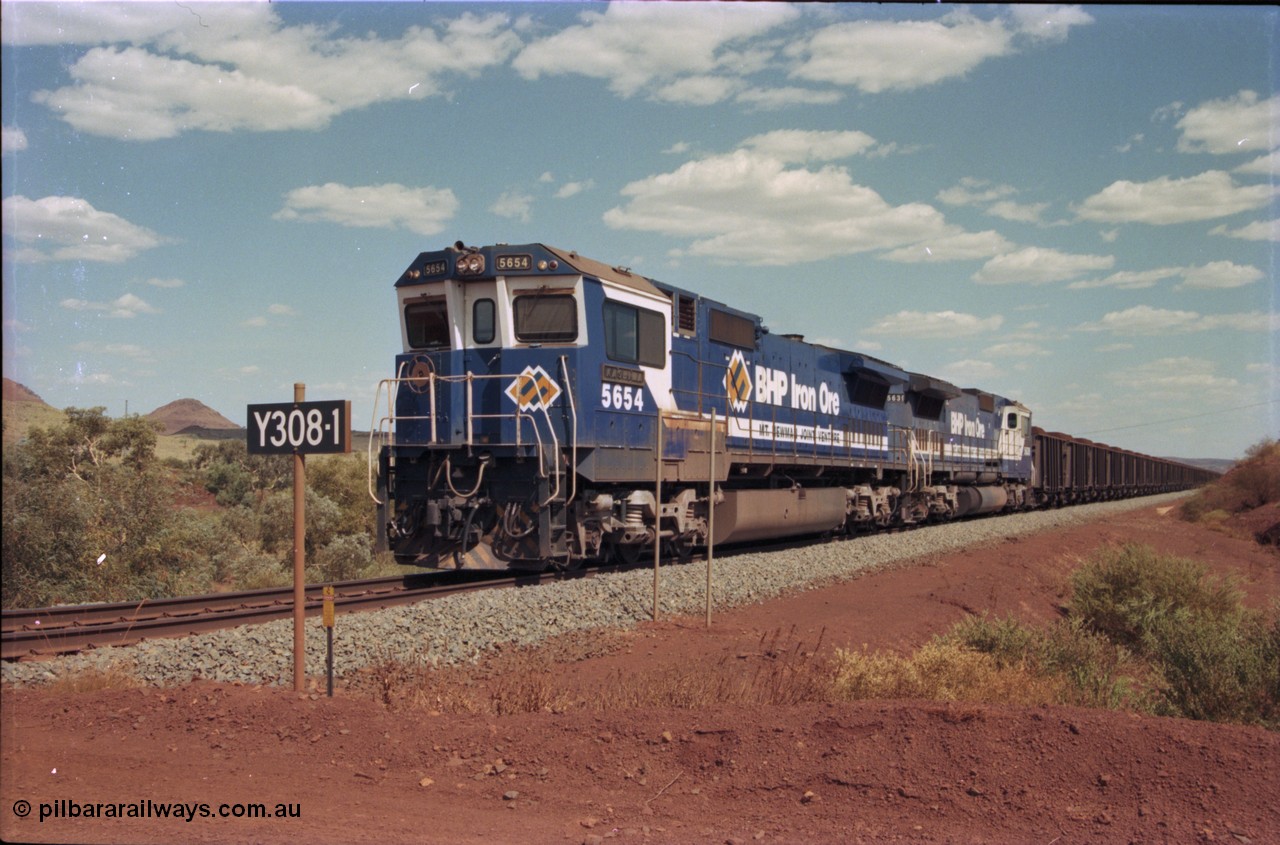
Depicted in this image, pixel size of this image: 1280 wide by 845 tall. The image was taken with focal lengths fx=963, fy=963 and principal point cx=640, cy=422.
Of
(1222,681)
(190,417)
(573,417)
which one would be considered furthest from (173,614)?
(190,417)

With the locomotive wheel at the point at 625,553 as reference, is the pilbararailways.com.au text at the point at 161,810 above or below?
below

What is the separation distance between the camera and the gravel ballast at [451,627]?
7.84 metres

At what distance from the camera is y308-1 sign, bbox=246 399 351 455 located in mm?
6781

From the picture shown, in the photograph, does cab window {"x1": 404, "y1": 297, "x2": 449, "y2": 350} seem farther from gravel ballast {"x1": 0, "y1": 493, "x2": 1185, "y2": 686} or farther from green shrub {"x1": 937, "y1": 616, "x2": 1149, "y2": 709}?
green shrub {"x1": 937, "y1": 616, "x2": 1149, "y2": 709}

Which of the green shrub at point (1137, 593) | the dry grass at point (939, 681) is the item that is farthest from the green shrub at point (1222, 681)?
the green shrub at point (1137, 593)

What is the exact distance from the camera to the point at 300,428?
6.96 meters

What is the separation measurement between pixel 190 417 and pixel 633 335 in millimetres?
65259

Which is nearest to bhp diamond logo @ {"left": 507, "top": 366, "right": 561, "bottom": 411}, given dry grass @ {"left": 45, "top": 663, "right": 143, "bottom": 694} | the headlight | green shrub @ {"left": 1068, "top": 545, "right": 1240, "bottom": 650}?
the headlight

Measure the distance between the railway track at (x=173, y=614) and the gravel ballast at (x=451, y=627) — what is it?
501 mm

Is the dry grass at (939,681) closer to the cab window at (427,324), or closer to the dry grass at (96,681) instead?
the dry grass at (96,681)

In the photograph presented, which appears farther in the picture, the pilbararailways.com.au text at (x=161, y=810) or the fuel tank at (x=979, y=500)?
the fuel tank at (x=979, y=500)

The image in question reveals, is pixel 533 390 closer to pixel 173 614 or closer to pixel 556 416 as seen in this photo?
pixel 556 416

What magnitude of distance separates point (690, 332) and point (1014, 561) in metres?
9.19

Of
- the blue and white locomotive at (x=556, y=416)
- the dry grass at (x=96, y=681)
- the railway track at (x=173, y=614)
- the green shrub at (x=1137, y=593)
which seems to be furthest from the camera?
the green shrub at (x=1137, y=593)
